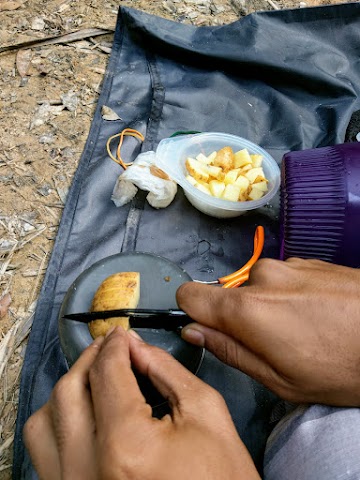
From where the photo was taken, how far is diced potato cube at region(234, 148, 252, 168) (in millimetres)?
1813

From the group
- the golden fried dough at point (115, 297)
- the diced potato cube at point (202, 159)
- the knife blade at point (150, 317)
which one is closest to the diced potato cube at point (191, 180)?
the diced potato cube at point (202, 159)

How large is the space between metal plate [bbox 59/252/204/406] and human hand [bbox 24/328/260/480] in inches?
11.3

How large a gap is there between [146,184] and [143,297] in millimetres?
560

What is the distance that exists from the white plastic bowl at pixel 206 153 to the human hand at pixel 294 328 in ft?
2.29

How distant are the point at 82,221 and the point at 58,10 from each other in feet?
4.81

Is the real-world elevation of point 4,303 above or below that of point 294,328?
below

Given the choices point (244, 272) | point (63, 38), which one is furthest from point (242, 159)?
point (63, 38)

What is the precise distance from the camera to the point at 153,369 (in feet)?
2.85

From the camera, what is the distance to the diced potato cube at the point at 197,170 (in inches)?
69.3

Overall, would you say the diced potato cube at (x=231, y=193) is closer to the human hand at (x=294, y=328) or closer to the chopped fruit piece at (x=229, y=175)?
the chopped fruit piece at (x=229, y=175)

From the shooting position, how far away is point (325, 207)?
1.48 metres

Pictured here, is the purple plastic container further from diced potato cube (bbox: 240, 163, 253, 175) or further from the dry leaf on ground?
the dry leaf on ground

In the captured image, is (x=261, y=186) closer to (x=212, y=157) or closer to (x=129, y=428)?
(x=212, y=157)

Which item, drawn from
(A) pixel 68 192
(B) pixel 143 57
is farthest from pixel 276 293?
(B) pixel 143 57
